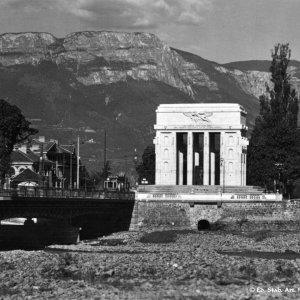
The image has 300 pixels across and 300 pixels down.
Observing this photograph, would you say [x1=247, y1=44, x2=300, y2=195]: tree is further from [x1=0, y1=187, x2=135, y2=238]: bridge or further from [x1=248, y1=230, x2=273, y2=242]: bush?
[x1=248, y1=230, x2=273, y2=242]: bush

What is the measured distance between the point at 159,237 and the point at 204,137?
A: 51.4m

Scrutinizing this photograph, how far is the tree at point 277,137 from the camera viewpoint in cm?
16575

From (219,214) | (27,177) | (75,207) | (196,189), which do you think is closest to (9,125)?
(27,177)

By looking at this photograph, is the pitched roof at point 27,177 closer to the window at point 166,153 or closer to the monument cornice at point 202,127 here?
the window at point 166,153

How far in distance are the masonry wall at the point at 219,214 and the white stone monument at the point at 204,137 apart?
23.7 metres

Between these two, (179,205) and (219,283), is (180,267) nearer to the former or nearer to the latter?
(219,283)

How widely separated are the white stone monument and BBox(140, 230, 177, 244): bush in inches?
1715

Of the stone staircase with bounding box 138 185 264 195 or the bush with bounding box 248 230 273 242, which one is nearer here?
Result: the bush with bounding box 248 230 273 242

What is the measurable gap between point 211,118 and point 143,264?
9536 cm

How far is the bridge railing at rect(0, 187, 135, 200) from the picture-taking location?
4381 inches

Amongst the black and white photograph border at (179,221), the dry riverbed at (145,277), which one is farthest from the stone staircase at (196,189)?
the dry riverbed at (145,277)

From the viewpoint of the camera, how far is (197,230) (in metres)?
133

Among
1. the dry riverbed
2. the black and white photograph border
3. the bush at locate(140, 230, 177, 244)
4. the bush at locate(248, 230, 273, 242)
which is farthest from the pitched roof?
the dry riverbed

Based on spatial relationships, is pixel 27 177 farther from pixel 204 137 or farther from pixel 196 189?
pixel 196 189
